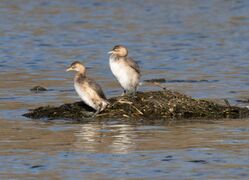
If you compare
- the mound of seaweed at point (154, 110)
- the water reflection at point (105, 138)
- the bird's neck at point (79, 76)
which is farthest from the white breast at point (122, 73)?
the water reflection at point (105, 138)

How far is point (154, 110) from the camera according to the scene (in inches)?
697

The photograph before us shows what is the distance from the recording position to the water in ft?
44.3

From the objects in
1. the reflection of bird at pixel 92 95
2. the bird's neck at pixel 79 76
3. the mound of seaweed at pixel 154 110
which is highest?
the bird's neck at pixel 79 76

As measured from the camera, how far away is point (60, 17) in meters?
40.0

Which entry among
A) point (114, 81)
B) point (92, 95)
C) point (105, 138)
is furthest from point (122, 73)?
point (114, 81)

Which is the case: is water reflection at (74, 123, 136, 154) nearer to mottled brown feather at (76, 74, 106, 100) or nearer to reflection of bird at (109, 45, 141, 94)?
mottled brown feather at (76, 74, 106, 100)

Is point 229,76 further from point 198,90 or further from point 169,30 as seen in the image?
point 169,30

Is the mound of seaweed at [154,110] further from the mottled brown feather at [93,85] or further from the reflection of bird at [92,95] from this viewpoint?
the mottled brown feather at [93,85]

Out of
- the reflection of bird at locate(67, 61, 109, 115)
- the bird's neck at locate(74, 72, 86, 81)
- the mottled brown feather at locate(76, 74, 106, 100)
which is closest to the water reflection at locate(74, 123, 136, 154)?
the reflection of bird at locate(67, 61, 109, 115)

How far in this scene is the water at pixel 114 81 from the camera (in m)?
13.5

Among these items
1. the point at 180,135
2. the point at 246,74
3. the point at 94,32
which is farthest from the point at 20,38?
the point at 180,135

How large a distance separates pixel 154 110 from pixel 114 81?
18.5 ft

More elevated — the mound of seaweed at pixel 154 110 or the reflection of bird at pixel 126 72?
the reflection of bird at pixel 126 72

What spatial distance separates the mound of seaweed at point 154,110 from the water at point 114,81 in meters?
0.55
